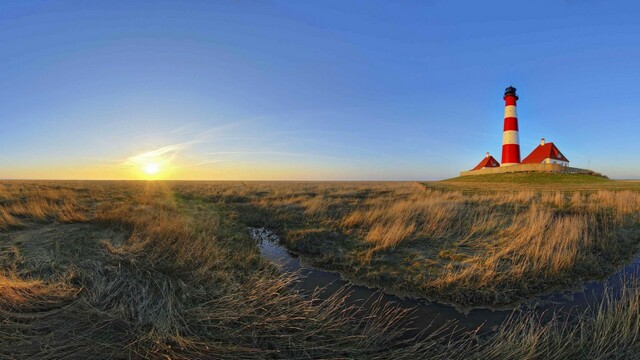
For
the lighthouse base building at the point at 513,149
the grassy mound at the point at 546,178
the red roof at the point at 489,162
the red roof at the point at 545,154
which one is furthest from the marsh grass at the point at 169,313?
the red roof at the point at 489,162

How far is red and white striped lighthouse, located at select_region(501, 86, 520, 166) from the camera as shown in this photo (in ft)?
154

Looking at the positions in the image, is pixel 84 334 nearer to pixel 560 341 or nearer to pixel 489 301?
pixel 560 341

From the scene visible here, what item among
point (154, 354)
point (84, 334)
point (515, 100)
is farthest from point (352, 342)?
point (515, 100)

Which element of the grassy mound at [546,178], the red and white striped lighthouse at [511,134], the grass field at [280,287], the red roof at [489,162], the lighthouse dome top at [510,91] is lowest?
the grass field at [280,287]

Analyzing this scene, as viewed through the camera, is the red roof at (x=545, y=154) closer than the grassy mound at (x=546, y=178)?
No

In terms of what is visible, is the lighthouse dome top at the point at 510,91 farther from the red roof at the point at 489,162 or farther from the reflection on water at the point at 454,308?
the reflection on water at the point at 454,308

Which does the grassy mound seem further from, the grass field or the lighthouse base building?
the grass field

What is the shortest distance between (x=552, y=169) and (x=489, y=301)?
160 ft

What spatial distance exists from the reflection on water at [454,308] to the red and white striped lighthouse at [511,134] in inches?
1844

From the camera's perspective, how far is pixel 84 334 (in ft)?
12.2

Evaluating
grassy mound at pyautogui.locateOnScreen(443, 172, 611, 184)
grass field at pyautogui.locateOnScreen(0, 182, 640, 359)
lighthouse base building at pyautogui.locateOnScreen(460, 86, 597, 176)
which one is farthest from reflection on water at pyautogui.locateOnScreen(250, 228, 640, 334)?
lighthouse base building at pyautogui.locateOnScreen(460, 86, 597, 176)

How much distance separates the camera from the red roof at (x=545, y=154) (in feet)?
156

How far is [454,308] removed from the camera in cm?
512

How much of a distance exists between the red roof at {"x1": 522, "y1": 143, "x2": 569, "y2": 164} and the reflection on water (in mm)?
50648
